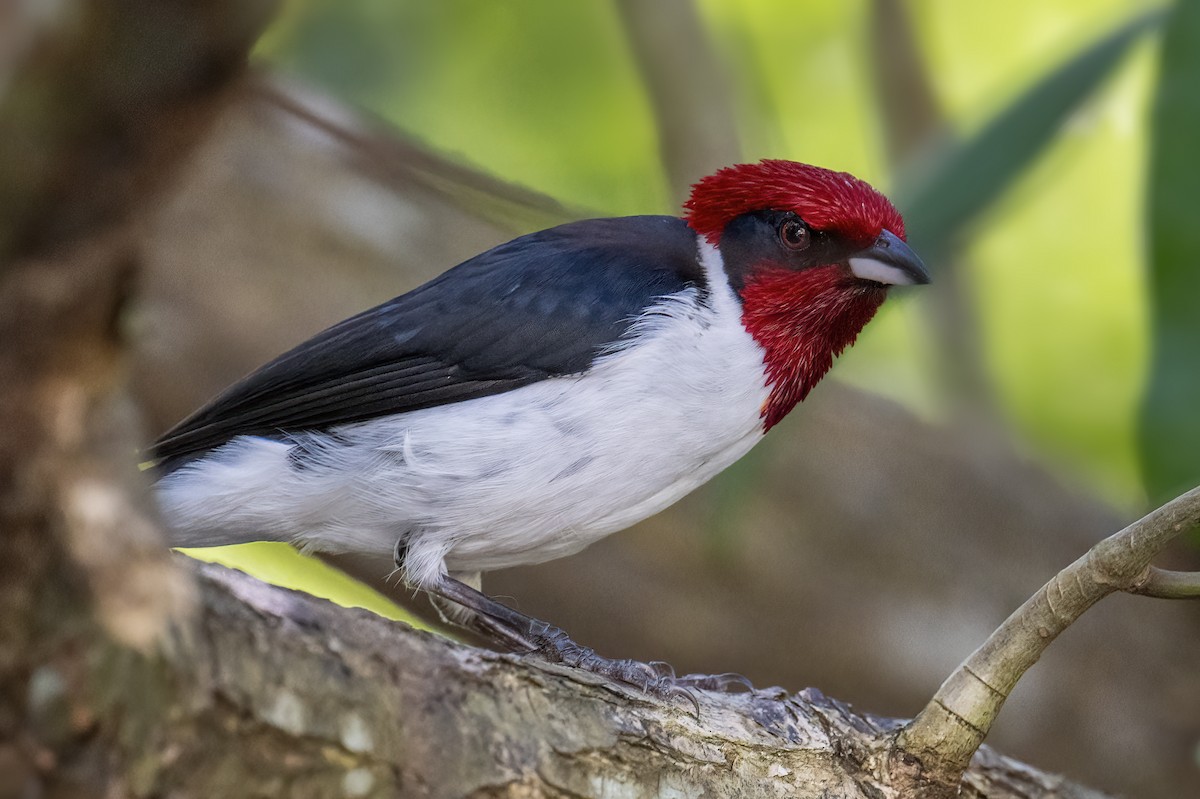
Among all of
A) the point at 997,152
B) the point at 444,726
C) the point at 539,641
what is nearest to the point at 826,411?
the point at 997,152

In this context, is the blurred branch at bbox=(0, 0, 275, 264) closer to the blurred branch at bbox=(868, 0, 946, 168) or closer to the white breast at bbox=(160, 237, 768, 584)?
the white breast at bbox=(160, 237, 768, 584)

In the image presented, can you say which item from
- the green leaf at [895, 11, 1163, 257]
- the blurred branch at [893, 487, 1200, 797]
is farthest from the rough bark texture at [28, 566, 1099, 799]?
the green leaf at [895, 11, 1163, 257]

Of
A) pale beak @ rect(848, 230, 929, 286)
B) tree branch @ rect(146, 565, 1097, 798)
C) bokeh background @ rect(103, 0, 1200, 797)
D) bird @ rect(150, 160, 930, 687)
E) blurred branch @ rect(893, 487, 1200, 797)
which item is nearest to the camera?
tree branch @ rect(146, 565, 1097, 798)

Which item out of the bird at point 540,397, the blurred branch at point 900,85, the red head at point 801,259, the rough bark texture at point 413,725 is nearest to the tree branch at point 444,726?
the rough bark texture at point 413,725

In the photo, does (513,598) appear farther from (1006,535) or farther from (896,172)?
(896,172)

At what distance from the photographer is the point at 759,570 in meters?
4.32

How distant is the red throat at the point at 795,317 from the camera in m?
3.12

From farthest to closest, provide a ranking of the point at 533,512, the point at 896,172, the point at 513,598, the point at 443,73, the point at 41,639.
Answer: the point at 443,73 < the point at 896,172 < the point at 513,598 < the point at 533,512 < the point at 41,639

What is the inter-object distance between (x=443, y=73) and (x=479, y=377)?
3219mm

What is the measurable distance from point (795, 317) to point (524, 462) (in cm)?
74

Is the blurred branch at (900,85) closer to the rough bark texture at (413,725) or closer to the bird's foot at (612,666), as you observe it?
the bird's foot at (612,666)

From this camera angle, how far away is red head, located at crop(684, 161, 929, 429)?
10.3ft

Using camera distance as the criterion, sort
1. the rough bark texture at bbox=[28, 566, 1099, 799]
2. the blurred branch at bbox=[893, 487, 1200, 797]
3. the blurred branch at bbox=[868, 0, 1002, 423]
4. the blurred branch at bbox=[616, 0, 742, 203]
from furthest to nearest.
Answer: the blurred branch at bbox=[868, 0, 1002, 423], the blurred branch at bbox=[616, 0, 742, 203], the blurred branch at bbox=[893, 487, 1200, 797], the rough bark texture at bbox=[28, 566, 1099, 799]

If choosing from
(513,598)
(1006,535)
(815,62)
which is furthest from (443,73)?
(1006,535)
